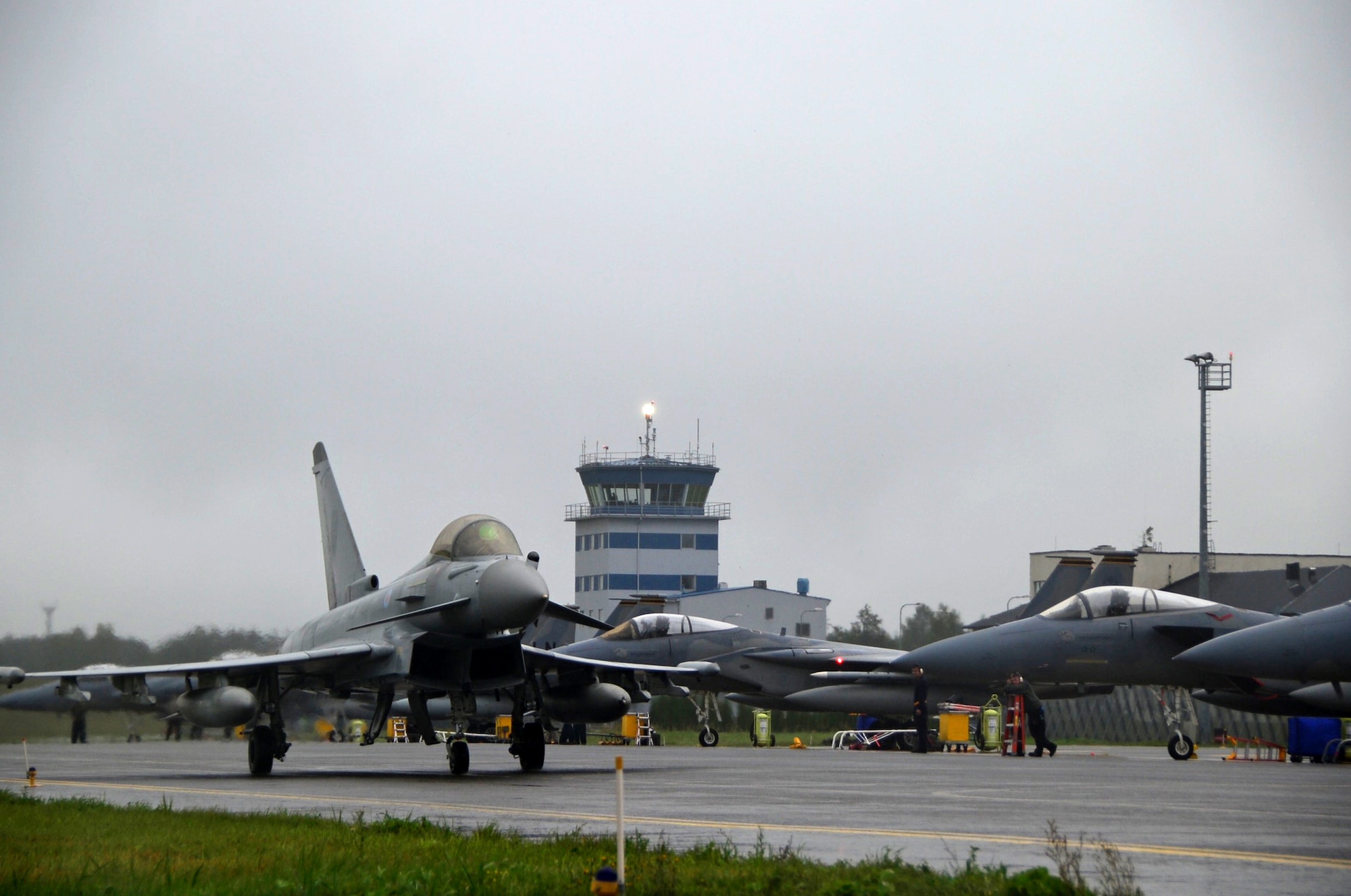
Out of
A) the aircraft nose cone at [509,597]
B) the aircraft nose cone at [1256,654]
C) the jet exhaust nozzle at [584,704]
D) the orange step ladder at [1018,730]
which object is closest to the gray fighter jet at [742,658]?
the orange step ladder at [1018,730]

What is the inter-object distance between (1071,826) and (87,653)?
11524 mm

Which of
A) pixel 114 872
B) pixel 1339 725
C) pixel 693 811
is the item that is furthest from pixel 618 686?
pixel 114 872

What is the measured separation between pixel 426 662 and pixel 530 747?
70.7 inches

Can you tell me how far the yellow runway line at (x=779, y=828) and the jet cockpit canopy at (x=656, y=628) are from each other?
17737 mm

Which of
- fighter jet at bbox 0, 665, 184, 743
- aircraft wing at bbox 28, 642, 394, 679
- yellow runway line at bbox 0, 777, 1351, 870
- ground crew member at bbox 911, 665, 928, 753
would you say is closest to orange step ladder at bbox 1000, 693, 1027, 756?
ground crew member at bbox 911, 665, 928, 753

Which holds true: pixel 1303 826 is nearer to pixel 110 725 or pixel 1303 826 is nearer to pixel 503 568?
pixel 503 568

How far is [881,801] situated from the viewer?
11172 millimetres

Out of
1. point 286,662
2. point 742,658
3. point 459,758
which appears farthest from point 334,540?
point 742,658

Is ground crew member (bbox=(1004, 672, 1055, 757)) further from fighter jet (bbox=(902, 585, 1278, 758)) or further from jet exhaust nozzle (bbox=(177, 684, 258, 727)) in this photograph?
jet exhaust nozzle (bbox=(177, 684, 258, 727))

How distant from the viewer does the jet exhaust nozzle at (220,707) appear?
16.7 meters

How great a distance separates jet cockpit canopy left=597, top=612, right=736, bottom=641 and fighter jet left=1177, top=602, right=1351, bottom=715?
49.4 feet

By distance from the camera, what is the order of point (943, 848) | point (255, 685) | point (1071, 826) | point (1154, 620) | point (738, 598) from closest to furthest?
point (943, 848)
point (1071, 826)
point (255, 685)
point (1154, 620)
point (738, 598)

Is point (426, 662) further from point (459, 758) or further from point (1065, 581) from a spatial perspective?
point (1065, 581)

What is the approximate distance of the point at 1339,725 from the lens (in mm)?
21812
